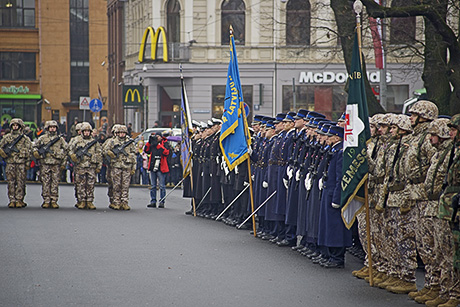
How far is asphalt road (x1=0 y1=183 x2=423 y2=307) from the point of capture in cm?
973

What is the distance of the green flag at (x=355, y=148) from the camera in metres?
11.0

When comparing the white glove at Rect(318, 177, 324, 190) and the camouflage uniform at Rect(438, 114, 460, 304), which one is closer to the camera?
the camouflage uniform at Rect(438, 114, 460, 304)

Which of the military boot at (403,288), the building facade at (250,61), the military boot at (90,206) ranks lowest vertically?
the military boot at (90,206)

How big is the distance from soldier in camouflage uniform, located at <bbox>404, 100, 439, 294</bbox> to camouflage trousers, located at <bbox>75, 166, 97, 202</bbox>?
1194 cm

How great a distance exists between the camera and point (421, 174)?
9.94 metres

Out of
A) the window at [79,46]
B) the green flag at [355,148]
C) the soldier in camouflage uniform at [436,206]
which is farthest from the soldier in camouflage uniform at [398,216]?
the window at [79,46]

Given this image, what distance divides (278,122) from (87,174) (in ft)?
23.7

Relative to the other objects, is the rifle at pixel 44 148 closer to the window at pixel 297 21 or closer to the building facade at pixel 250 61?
the window at pixel 297 21

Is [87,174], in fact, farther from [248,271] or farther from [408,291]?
[408,291]

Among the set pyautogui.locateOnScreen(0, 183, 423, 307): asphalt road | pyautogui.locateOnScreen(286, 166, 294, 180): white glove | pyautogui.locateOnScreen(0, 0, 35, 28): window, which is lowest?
pyautogui.locateOnScreen(0, 183, 423, 307): asphalt road

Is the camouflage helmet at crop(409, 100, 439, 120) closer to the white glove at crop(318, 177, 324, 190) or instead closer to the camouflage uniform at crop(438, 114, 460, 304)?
the camouflage uniform at crop(438, 114, 460, 304)

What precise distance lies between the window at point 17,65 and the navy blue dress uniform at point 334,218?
64.3 m

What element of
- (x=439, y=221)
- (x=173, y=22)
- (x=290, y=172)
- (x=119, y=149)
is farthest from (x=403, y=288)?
(x=173, y=22)

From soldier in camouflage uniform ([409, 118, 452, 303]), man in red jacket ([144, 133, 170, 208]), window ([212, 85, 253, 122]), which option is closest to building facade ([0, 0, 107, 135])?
window ([212, 85, 253, 122])
